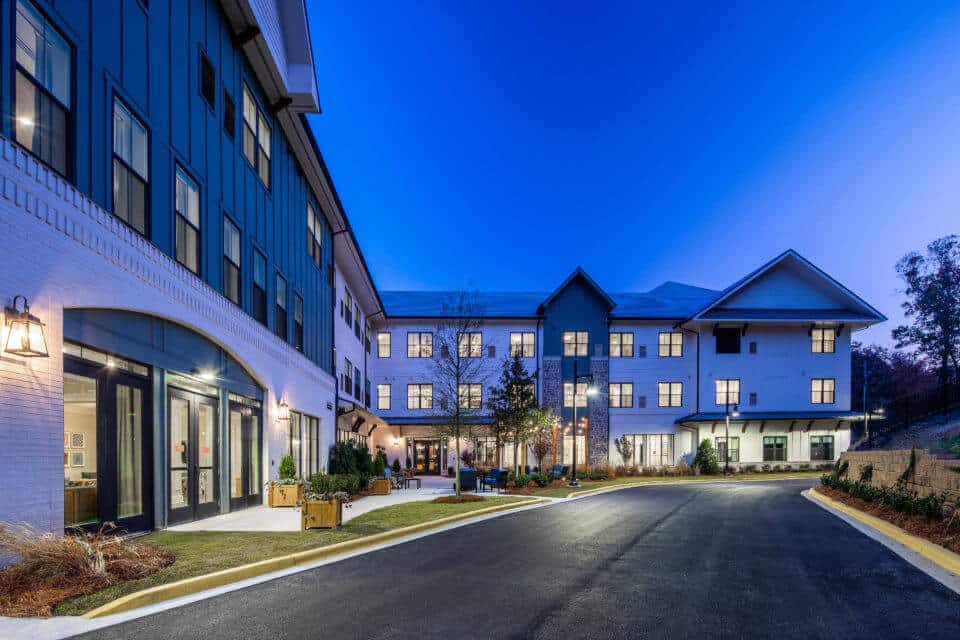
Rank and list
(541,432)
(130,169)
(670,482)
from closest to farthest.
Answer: (130,169) < (670,482) < (541,432)

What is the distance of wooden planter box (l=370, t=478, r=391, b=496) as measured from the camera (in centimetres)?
2362

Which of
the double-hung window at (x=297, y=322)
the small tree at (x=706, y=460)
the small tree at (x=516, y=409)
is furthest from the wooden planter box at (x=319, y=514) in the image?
the small tree at (x=706, y=460)

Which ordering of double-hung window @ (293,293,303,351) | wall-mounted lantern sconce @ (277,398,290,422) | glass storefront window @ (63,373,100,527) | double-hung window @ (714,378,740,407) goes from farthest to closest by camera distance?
double-hung window @ (714,378,740,407) < double-hung window @ (293,293,303,351) < wall-mounted lantern sconce @ (277,398,290,422) < glass storefront window @ (63,373,100,527)

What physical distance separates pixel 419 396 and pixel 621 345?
13853 millimetres

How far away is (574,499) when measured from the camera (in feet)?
74.0

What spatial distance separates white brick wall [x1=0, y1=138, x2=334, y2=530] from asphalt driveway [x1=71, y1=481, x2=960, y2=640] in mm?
2829

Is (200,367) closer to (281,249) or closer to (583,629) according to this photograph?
(281,249)

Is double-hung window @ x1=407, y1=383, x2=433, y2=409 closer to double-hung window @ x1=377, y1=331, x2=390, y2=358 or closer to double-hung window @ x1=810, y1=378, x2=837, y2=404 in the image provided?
double-hung window @ x1=377, y1=331, x2=390, y2=358

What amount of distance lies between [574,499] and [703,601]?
50.2 ft

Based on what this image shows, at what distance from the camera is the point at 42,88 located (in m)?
8.56

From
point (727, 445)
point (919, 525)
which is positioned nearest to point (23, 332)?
point (919, 525)

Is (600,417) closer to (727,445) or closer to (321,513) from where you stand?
(727,445)

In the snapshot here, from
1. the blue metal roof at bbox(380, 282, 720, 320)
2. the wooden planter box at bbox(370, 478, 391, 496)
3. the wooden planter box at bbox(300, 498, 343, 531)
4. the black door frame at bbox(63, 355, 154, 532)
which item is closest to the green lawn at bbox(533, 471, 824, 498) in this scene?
the wooden planter box at bbox(370, 478, 391, 496)

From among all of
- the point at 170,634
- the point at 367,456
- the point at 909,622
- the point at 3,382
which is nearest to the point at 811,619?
the point at 909,622
